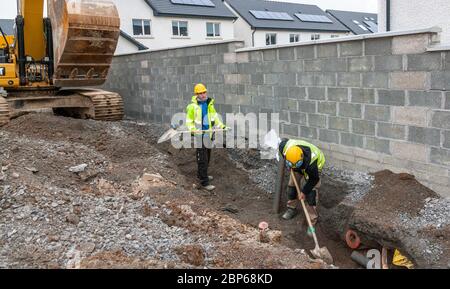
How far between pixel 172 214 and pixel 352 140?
2.69 meters

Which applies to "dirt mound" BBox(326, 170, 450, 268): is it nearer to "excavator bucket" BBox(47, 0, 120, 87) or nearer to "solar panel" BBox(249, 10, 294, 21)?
"excavator bucket" BBox(47, 0, 120, 87)

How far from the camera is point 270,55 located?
23.1ft

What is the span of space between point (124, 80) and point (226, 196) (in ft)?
22.4

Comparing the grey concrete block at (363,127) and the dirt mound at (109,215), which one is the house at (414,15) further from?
the dirt mound at (109,215)

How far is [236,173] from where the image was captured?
24.1 ft

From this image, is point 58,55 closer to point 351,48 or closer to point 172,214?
point 172,214

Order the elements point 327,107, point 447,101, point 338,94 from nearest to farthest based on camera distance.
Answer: point 447,101 < point 338,94 < point 327,107

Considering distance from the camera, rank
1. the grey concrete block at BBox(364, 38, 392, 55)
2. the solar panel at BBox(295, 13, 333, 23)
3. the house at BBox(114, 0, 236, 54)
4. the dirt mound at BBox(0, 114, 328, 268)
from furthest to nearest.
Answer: the solar panel at BBox(295, 13, 333, 23)
the house at BBox(114, 0, 236, 54)
the grey concrete block at BBox(364, 38, 392, 55)
the dirt mound at BBox(0, 114, 328, 268)

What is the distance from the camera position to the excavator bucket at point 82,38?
837 cm

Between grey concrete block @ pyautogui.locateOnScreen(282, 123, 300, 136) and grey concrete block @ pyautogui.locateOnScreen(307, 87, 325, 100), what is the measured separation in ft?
1.93

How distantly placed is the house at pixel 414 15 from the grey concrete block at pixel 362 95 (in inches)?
174

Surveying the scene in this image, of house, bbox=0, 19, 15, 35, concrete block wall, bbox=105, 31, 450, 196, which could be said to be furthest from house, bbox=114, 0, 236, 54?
concrete block wall, bbox=105, 31, 450, 196

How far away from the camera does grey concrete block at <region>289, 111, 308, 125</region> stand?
6.62m

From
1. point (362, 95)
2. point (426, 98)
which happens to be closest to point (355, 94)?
point (362, 95)
